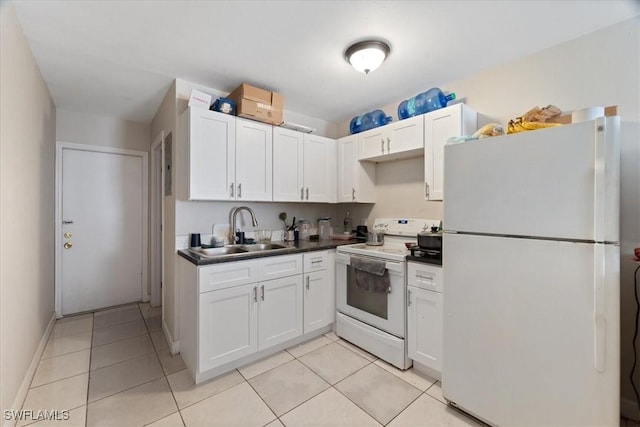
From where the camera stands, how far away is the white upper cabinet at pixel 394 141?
244 centimetres

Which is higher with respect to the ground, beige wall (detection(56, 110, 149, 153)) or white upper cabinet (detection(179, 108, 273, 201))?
beige wall (detection(56, 110, 149, 153))

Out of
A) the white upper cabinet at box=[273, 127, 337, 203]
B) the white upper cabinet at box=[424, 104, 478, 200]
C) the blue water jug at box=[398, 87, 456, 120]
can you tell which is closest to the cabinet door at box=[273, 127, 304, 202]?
the white upper cabinet at box=[273, 127, 337, 203]

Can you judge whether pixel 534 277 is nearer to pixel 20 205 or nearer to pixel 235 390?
pixel 235 390

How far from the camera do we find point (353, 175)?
10.1 feet

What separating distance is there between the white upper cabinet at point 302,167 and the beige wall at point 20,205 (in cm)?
176

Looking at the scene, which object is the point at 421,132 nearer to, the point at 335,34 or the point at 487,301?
the point at 335,34

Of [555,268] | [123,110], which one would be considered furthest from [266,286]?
[123,110]

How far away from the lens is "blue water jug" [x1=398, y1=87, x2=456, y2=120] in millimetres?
2342

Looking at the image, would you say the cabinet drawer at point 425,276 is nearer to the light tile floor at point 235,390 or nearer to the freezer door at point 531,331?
the freezer door at point 531,331

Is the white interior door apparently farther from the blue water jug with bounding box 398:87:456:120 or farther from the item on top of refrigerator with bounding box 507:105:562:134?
the item on top of refrigerator with bounding box 507:105:562:134

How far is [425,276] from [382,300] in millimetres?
460

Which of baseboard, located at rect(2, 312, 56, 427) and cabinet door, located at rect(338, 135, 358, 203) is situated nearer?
baseboard, located at rect(2, 312, 56, 427)

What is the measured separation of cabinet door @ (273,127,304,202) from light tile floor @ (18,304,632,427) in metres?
1.49

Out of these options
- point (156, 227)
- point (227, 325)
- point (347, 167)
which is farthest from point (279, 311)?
point (156, 227)
